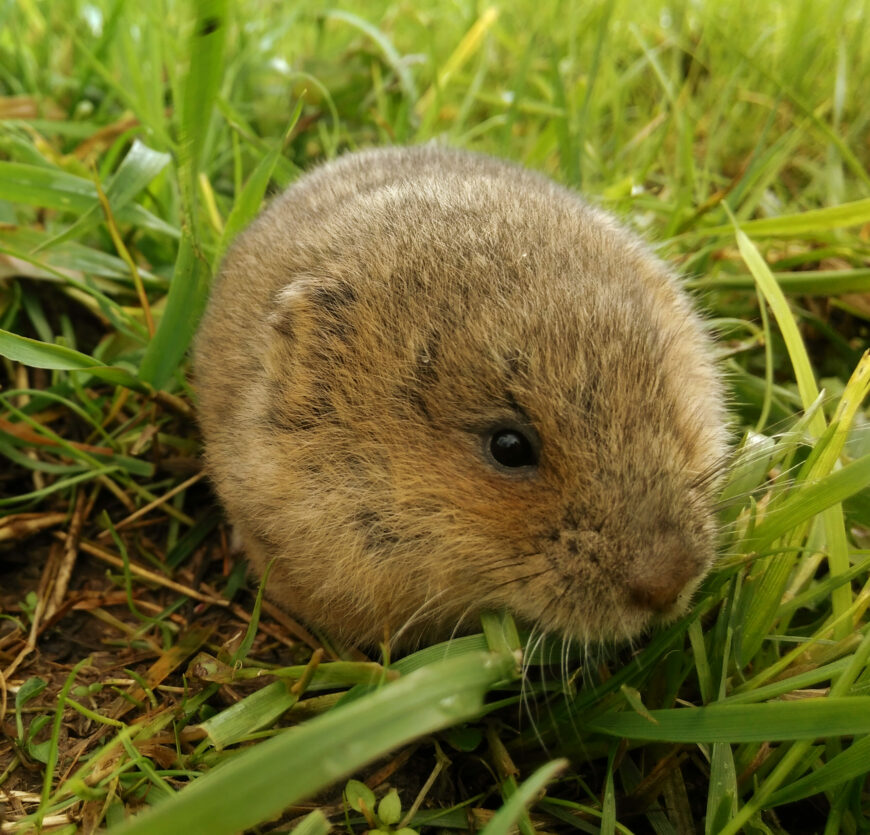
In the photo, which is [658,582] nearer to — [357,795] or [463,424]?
[463,424]

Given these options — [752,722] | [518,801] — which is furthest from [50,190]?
[752,722]

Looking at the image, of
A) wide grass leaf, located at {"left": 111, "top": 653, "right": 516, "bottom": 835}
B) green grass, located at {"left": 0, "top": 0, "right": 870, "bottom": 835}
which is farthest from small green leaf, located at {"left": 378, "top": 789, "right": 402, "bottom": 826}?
wide grass leaf, located at {"left": 111, "top": 653, "right": 516, "bottom": 835}

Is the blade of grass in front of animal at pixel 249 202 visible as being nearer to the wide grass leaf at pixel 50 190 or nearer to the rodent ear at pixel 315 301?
the wide grass leaf at pixel 50 190

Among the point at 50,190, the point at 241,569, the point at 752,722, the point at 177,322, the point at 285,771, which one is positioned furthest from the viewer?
the point at 50,190

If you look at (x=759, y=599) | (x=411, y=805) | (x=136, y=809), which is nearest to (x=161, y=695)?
(x=136, y=809)

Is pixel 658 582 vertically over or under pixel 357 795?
over

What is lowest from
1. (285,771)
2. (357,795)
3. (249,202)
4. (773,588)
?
(357,795)

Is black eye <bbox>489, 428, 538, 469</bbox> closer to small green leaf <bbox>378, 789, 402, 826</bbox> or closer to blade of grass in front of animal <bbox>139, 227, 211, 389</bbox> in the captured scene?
small green leaf <bbox>378, 789, 402, 826</bbox>

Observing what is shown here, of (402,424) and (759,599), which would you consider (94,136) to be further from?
(759,599)
